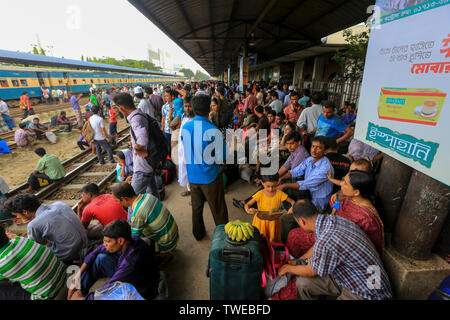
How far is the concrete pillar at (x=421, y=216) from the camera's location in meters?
1.54

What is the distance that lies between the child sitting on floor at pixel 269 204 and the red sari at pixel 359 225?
0.96 feet

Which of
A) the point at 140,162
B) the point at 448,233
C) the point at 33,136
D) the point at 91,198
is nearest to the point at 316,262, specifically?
the point at 448,233

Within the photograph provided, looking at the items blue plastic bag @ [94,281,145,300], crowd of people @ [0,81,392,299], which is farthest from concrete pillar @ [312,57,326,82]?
blue plastic bag @ [94,281,145,300]

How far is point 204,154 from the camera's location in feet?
8.40

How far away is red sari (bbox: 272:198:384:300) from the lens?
1796 mm

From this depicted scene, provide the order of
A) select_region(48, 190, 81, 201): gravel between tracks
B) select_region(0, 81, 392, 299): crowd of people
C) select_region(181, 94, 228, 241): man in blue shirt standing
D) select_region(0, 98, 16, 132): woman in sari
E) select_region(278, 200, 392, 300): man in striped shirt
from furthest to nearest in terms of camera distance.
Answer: select_region(0, 98, 16, 132): woman in sari
select_region(48, 190, 81, 201): gravel between tracks
select_region(181, 94, 228, 241): man in blue shirt standing
select_region(0, 81, 392, 299): crowd of people
select_region(278, 200, 392, 300): man in striped shirt

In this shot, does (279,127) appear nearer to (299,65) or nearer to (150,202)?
(150,202)

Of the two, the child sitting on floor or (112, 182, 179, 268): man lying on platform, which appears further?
the child sitting on floor

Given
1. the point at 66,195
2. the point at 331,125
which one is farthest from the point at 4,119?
the point at 331,125

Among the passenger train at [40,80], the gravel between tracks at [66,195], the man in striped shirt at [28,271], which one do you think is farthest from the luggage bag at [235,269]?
the passenger train at [40,80]

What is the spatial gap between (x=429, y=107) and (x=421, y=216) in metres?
0.83

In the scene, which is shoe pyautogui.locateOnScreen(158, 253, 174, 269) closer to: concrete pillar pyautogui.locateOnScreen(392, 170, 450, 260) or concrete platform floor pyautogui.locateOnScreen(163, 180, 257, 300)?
concrete platform floor pyautogui.locateOnScreen(163, 180, 257, 300)

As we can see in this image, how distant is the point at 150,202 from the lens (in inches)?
92.3

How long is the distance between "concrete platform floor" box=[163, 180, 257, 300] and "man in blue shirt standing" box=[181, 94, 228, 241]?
0.55 m
